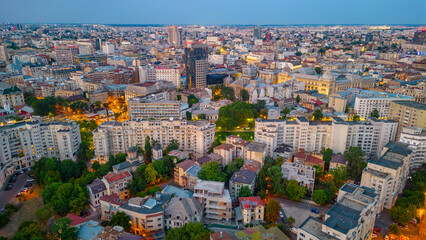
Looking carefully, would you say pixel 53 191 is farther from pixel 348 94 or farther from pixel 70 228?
pixel 348 94

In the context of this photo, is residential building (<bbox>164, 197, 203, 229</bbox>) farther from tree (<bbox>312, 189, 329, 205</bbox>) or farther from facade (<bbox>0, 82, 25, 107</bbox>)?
facade (<bbox>0, 82, 25, 107</bbox>)

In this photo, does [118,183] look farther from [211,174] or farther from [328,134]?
[328,134]

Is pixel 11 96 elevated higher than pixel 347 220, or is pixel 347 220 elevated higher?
pixel 11 96

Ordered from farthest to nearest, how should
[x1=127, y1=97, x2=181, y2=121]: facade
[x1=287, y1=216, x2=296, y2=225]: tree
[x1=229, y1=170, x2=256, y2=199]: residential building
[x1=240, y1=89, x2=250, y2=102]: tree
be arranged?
[x1=240, y1=89, x2=250, y2=102]: tree
[x1=127, y1=97, x2=181, y2=121]: facade
[x1=229, y1=170, x2=256, y2=199]: residential building
[x1=287, y1=216, x2=296, y2=225]: tree

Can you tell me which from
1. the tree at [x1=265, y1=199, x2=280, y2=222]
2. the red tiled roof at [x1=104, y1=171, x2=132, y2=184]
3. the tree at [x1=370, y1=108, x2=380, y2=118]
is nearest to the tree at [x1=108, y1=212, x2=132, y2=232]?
the red tiled roof at [x1=104, y1=171, x2=132, y2=184]

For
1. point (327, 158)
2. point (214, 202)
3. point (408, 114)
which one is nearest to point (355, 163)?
point (327, 158)
